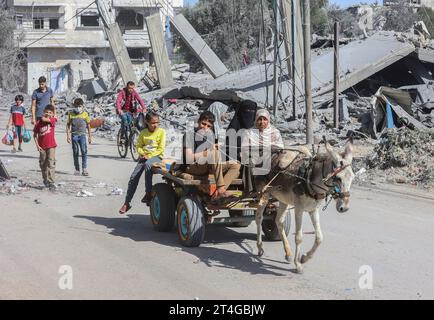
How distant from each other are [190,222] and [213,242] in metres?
0.76

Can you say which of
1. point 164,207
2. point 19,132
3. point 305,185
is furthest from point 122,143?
point 305,185

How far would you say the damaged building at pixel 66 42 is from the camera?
56969 millimetres

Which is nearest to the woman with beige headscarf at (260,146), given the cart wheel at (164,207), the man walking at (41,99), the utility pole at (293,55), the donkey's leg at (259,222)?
the donkey's leg at (259,222)

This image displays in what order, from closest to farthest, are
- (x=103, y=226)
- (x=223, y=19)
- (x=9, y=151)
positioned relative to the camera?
(x=103, y=226) → (x=9, y=151) → (x=223, y=19)

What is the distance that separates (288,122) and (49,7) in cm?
4129

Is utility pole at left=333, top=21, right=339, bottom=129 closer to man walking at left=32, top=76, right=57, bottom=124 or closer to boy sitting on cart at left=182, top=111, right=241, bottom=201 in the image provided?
man walking at left=32, top=76, right=57, bottom=124

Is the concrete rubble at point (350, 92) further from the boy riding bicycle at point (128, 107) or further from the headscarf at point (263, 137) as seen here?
the headscarf at point (263, 137)

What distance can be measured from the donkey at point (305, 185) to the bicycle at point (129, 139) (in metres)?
9.23

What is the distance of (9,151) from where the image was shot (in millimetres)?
18672

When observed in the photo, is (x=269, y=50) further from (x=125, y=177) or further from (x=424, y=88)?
(x=125, y=177)

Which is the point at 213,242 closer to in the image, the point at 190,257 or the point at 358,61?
the point at 190,257

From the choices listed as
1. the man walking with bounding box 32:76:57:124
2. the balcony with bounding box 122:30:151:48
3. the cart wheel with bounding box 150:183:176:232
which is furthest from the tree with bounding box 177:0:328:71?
the cart wheel with bounding box 150:183:176:232

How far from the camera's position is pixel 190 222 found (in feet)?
26.7
